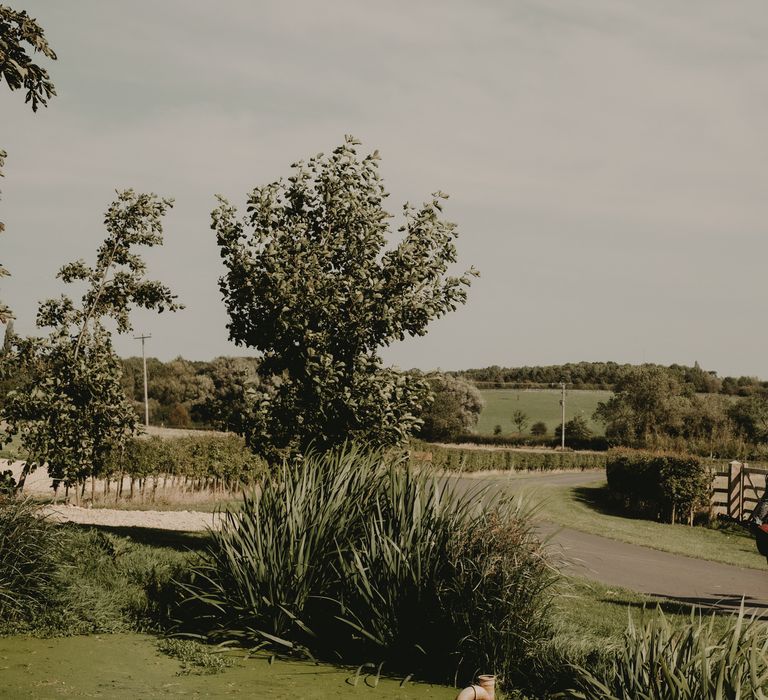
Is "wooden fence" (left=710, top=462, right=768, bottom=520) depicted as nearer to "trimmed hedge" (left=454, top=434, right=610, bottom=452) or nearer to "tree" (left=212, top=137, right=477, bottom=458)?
"tree" (left=212, top=137, right=477, bottom=458)

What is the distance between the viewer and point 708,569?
17578 mm

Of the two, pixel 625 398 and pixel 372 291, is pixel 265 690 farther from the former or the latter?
pixel 625 398

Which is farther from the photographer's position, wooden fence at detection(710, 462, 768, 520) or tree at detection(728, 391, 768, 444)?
tree at detection(728, 391, 768, 444)

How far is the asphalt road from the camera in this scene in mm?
13953

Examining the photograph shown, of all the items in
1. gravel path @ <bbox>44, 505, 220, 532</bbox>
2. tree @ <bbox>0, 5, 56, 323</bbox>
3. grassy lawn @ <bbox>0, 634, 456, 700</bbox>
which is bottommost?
gravel path @ <bbox>44, 505, 220, 532</bbox>

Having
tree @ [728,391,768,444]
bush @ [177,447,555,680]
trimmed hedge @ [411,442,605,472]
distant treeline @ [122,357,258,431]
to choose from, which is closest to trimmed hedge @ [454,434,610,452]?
tree @ [728,391,768,444]

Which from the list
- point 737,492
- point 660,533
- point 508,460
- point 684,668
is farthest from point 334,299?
point 508,460

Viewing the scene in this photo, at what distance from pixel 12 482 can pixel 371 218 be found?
641 cm

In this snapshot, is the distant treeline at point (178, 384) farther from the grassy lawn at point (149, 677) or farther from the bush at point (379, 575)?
the grassy lawn at point (149, 677)

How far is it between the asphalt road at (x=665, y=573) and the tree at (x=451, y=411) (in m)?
56.3

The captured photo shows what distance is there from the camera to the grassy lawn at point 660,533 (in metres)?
20.5

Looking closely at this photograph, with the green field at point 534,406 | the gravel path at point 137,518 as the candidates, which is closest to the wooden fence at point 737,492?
the gravel path at point 137,518

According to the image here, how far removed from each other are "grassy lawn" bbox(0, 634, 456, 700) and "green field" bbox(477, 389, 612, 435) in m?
94.4

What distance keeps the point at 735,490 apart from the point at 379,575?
895 inches
